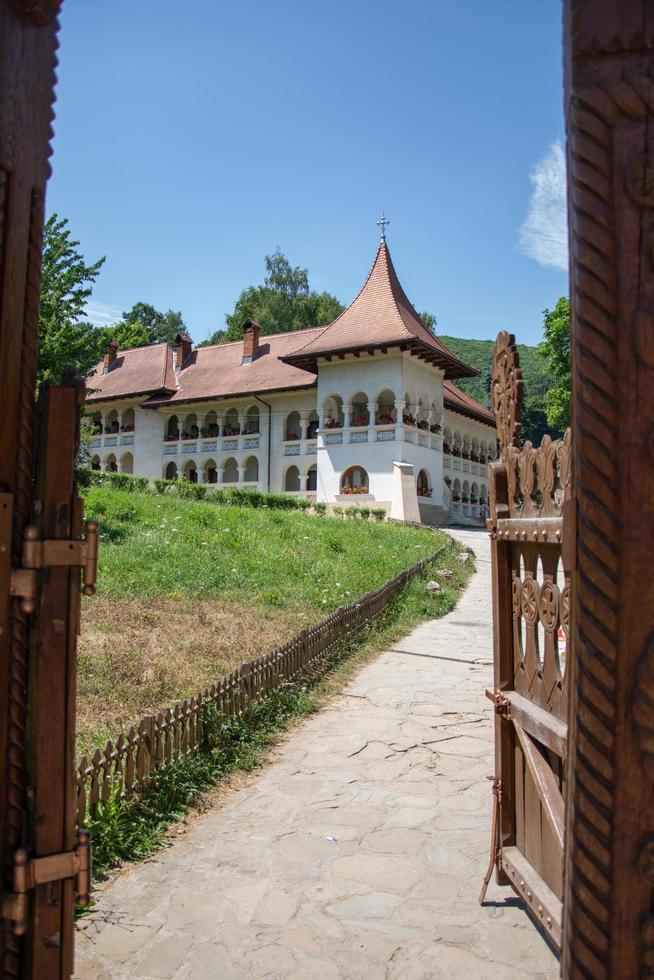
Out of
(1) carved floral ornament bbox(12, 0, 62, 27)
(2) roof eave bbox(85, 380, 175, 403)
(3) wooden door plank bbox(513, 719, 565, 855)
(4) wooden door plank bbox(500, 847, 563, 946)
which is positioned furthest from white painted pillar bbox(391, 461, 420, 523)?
(1) carved floral ornament bbox(12, 0, 62, 27)

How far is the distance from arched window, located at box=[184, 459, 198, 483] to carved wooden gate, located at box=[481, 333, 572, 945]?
34.3 m

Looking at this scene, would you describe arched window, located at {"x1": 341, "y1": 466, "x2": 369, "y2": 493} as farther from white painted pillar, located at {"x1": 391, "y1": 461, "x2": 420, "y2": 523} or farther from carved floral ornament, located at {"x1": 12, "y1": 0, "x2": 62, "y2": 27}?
carved floral ornament, located at {"x1": 12, "y1": 0, "x2": 62, "y2": 27}

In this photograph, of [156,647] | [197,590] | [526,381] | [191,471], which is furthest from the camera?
[526,381]

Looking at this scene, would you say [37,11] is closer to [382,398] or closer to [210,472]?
[382,398]

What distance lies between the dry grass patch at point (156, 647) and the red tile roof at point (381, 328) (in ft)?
64.3

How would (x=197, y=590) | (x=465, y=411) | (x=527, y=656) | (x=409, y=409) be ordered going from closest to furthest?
(x=527, y=656) → (x=197, y=590) → (x=409, y=409) → (x=465, y=411)

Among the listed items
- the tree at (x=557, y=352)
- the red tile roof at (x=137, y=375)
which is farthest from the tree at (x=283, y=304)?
the tree at (x=557, y=352)

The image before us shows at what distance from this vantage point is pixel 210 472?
37.0 meters

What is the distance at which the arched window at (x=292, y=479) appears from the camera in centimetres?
3400

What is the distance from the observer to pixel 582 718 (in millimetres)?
1238

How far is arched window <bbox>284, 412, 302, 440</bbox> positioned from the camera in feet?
111

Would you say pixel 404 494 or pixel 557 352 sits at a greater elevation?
pixel 557 352

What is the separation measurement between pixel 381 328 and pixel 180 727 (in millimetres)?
25078

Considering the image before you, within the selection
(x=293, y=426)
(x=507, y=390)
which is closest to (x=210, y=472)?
(x=293, y=426)
